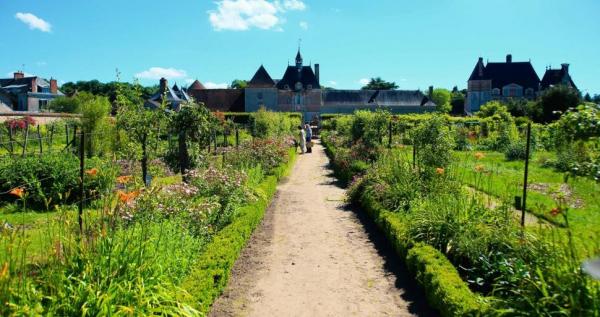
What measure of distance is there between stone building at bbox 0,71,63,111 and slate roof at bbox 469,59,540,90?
177 ft

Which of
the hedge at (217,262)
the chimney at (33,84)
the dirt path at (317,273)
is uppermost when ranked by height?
the chimney at (33,84)

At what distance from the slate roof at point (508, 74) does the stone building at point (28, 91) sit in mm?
54000

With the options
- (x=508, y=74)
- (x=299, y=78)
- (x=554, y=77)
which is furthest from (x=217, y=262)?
(x=554, y=77)

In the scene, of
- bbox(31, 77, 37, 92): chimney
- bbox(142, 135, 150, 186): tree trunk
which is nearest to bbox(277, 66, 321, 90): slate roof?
bbox(31, 77, 37, 92): chimney

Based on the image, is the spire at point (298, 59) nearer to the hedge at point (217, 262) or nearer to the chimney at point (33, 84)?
the chimney at point (33, 84)

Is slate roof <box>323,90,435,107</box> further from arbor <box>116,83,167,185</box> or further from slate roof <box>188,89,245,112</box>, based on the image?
arbor <box>116,83,167,185</box>

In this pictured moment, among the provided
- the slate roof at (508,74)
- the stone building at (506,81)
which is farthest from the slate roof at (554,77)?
the slate roof at (508,74)

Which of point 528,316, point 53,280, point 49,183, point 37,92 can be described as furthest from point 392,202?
point 37,92


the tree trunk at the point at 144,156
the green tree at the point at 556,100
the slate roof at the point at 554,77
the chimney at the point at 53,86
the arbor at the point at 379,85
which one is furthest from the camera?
the arbor at the point at 379,85

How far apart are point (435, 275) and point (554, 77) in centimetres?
6459

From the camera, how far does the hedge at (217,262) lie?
4.38 m

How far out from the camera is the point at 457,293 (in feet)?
13.8

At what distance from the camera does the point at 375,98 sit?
59156 millimetres

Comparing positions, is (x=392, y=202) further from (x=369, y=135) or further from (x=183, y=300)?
(x=369, y=135)
